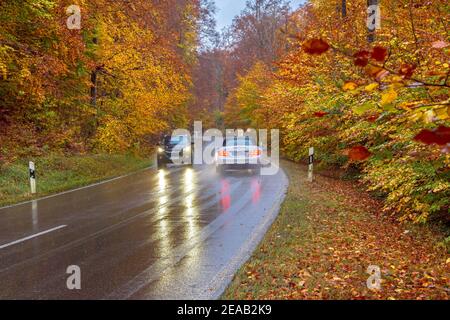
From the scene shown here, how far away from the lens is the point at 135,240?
7.83m

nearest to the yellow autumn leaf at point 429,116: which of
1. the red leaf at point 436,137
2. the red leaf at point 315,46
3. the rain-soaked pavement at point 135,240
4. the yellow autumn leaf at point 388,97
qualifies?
the yellow autumn leaf at point 388,97

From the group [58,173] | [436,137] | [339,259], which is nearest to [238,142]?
[58,173]

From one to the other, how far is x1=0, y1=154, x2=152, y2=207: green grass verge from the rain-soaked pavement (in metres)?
1.44

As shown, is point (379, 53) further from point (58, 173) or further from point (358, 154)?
point (58, 173)

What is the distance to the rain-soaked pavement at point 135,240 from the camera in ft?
18.2

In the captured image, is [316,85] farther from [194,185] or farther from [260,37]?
[260,37]

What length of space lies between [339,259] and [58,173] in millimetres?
13798

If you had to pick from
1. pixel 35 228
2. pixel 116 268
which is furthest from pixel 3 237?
pixel 116 268

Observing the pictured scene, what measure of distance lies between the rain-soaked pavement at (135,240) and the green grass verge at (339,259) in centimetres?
43

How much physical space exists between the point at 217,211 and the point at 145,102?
1358cm

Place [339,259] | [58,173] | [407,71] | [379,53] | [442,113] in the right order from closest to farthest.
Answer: [379,53] → [407,71] → [442,113] → [339,259] → [58,173]

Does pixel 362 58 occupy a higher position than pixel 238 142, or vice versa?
pixel 362 58

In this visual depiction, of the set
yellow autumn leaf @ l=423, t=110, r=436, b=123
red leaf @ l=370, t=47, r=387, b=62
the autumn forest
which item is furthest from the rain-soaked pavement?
red leaf @ l=370, t=47, r=387, b=62
